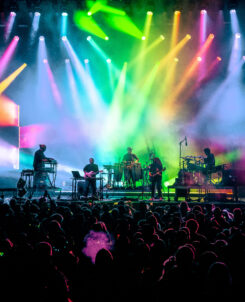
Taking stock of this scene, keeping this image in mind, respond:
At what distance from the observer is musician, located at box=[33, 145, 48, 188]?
12547 mm

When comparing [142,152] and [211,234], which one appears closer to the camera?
[211,234]

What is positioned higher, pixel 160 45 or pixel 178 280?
pixel 160 45

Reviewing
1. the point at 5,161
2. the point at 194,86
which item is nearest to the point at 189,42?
the point at 194,86

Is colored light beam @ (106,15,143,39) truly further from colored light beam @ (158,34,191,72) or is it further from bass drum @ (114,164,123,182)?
bass drum @ (114,164,123,182)

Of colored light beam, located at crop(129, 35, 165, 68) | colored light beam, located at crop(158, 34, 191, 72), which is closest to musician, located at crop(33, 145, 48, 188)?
colored light beam, located at crop(129, 35, 165, 68)

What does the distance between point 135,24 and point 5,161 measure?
387 inches

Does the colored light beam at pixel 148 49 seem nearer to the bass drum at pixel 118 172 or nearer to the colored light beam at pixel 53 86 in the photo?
the colored light beam at pixel 53 86

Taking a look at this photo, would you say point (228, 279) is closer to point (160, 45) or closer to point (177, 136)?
point (160, 45)

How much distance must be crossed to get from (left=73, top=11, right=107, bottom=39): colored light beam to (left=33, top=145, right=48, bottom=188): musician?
6352mm

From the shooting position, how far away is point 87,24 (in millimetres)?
14805

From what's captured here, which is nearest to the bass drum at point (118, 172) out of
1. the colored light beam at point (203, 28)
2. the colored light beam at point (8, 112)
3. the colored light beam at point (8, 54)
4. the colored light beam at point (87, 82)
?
the colored light beam at point (87, 82)

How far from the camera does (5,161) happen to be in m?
16.2

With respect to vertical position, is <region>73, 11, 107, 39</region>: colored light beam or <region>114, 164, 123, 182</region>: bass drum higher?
<region>73, 11, 107, 39</region>: colored light beam

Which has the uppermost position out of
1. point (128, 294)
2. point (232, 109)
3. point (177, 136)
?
point (232, 109)
